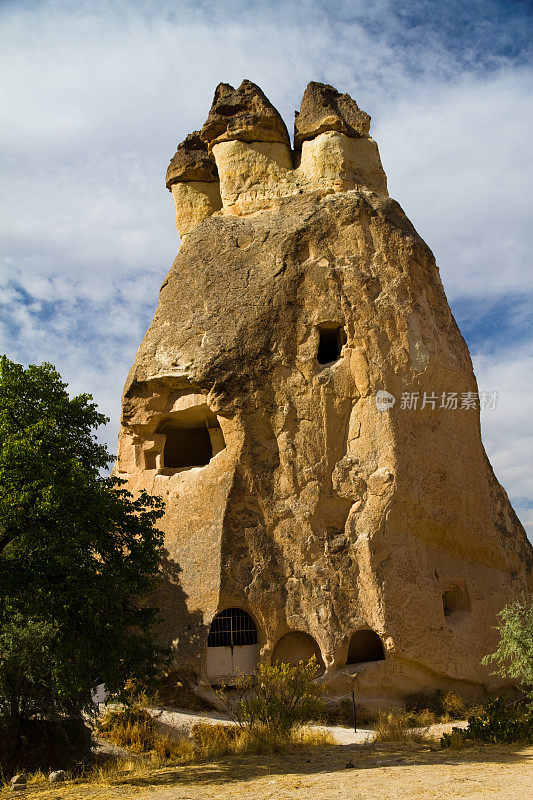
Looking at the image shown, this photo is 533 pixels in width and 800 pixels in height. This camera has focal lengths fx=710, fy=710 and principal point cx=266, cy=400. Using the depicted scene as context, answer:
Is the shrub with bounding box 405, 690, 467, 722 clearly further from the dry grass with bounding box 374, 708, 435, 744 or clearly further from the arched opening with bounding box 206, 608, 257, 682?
the arched opening with bounding box 206, 608, 257, 682

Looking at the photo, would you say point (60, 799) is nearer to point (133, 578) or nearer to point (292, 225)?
point (133, 578)

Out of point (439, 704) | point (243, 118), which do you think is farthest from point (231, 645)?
point (243, 118)

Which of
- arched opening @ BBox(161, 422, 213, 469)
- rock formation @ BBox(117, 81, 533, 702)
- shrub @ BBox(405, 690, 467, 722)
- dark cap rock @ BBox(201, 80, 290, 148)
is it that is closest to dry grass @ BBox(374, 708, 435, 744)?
shrub @ BBox(405, 690, 467, 722)

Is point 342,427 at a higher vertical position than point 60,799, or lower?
higher

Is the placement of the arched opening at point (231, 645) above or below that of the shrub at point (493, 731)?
above

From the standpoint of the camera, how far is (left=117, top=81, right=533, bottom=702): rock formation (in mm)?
14078

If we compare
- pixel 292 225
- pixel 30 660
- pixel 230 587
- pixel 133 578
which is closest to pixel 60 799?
pixel 30 660

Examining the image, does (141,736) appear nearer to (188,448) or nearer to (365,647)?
(365,647)

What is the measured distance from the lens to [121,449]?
16891mm

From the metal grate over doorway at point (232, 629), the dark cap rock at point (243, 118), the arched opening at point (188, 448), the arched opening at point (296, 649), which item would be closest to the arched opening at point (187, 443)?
the arched opening at point (188, 448)

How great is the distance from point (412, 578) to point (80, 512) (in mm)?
7558

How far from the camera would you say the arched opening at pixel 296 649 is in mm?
14078

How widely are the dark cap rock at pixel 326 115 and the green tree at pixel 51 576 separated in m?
12.0

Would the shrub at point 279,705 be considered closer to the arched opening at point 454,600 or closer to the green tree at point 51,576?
the green tree at point 51,576
